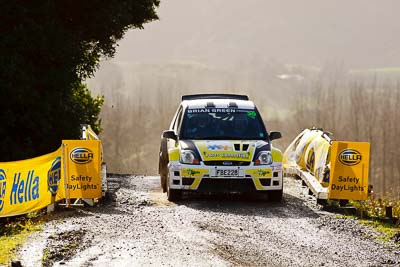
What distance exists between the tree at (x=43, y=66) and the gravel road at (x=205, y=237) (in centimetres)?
609

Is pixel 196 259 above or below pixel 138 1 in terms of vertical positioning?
below

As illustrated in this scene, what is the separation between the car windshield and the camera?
16.2 meters

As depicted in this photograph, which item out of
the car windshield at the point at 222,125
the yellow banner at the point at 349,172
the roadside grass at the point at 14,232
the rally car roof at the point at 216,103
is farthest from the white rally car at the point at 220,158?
the roadside grass at the point at 14,232

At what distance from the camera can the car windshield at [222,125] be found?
53.3 feet

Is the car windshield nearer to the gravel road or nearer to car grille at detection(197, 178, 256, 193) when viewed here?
car grille at detection(197, 178, 256, 193)

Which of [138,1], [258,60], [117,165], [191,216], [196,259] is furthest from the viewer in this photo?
[258,60]

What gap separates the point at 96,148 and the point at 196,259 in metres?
5.55

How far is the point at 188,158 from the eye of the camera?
1538 centimetres

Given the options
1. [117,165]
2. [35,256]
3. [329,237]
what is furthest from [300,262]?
[117,165]

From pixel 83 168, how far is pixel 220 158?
257 centimetres

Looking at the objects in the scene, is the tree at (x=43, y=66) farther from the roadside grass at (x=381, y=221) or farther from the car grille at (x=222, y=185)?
the roadside grass at (x=381, y=221)

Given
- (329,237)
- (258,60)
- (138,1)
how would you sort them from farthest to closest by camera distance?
(258,60) → (138,1) → (329,237)

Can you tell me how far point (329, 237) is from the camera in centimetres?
1179

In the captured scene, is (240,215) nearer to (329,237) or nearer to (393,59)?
(329,237)
